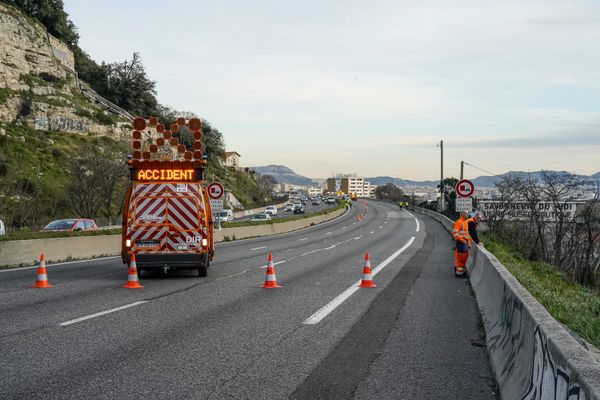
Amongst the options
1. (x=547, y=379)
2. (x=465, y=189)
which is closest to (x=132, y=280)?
(x=547, y=379)

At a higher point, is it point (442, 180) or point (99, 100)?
point (99, 100)

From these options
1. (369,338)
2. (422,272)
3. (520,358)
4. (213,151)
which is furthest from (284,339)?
(213,151)

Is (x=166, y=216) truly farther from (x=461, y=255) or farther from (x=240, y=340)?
(x=240, y=340)

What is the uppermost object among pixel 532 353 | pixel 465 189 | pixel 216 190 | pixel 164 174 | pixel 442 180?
pixel 442 180

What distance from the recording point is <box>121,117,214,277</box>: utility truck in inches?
642

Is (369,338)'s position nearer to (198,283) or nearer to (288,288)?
(288,288)

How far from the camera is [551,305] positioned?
35.1 feet

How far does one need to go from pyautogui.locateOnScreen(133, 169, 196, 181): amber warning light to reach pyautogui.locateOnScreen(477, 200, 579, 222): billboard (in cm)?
3357

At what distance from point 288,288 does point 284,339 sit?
5.73 meters

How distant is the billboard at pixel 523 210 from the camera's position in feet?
152

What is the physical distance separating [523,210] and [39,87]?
55.9 m

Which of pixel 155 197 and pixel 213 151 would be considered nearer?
pixel 155 197

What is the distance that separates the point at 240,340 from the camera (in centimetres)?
888

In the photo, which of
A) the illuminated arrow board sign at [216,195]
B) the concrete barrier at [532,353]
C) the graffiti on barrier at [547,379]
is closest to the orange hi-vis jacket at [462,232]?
the concrete barrier at [532,353]
